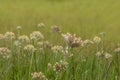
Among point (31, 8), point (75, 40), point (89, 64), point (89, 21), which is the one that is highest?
point (31, 8)

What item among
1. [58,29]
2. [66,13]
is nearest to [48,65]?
[58,29]

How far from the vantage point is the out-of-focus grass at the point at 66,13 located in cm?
1027

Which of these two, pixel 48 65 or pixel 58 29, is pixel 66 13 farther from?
pixel 48 65

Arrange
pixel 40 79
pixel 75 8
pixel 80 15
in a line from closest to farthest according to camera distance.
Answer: pixel 40 79 → pixel 80 15 → pixel 75 8

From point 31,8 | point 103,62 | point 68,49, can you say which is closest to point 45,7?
point 31,8

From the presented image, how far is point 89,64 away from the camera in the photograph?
3.39 m

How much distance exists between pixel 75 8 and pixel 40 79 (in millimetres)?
10420

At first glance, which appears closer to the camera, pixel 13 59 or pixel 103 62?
pixel 13 59

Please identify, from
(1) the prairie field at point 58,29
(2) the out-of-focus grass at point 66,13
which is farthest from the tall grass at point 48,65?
(2) the out-of-focus grass at point 66,13

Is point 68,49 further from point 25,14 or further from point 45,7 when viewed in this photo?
point 45,7

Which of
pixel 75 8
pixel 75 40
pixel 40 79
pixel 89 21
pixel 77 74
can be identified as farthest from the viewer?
pixel 75 8

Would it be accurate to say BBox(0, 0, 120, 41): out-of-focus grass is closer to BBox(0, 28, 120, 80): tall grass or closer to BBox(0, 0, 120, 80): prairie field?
BBox(0, 0, 120, 80): prairie field

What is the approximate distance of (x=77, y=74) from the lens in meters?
2.98

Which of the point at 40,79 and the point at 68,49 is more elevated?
the point at 68,49
